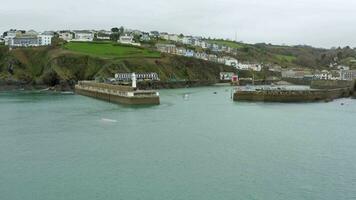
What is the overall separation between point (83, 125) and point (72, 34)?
71.5m

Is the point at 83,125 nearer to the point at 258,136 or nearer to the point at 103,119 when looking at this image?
the point at 103,119

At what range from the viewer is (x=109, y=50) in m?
78.4

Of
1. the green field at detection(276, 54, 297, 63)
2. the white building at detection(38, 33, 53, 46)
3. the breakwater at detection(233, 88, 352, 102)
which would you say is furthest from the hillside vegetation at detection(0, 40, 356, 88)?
the green field at detection(276, 54, 297, 63)

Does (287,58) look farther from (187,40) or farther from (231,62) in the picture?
(231,62)

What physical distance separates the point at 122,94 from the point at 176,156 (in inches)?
943

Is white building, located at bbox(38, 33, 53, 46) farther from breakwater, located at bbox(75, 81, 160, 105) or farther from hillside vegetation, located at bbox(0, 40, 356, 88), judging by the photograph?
breakwater, located at bbox(75, 81, 160, 105)

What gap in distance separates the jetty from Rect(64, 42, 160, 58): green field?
20.3m

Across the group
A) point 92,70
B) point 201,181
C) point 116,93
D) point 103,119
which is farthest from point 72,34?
point 201,181

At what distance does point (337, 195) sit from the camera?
15.0 metres

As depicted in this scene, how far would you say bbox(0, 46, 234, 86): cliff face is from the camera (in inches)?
2625

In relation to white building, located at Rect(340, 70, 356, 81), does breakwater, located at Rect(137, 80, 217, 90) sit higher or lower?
lower

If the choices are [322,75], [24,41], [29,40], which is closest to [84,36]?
[29,40]

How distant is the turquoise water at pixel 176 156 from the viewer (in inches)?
613

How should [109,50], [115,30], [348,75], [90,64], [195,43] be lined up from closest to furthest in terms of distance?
[90,64] → [109,50] → [348,75] → [115,30] → [195,43]
